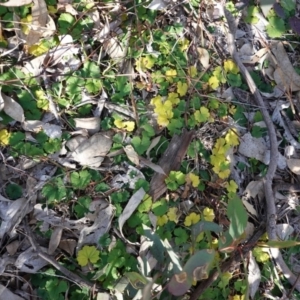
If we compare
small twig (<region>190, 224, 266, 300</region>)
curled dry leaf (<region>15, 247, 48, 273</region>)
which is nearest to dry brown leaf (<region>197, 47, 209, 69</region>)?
small twig (<region>190, 224, 266, 300</region>)

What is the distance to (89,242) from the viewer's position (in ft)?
6.56

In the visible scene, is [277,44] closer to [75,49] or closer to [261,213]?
[261,213]

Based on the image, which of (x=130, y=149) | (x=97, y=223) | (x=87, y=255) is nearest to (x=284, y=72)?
(x=130, y=149)

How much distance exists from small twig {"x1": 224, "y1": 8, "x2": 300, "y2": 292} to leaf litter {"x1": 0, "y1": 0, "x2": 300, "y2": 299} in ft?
0.04

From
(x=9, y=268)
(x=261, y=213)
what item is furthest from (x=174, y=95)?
(x=9, y=268)

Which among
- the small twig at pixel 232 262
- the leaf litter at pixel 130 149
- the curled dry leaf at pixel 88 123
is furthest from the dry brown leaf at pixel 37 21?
the small twig at pixel 232 262

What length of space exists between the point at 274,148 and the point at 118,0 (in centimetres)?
98

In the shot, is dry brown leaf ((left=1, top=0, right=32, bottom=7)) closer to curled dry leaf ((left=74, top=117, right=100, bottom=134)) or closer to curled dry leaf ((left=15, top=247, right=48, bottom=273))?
curled dry leaf ((left=74, top=117, right=100, bottom=134))

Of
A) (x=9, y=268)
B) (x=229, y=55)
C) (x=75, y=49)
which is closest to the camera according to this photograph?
(x=9, y=268)

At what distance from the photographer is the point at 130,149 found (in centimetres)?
207

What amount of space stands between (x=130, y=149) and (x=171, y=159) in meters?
0.19

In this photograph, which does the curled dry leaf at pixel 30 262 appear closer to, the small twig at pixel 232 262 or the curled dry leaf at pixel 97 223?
the curled dry leaf at pixel 97 223

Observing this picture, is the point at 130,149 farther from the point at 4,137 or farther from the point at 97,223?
the point at 4,137

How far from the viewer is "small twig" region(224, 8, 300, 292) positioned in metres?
2.13
